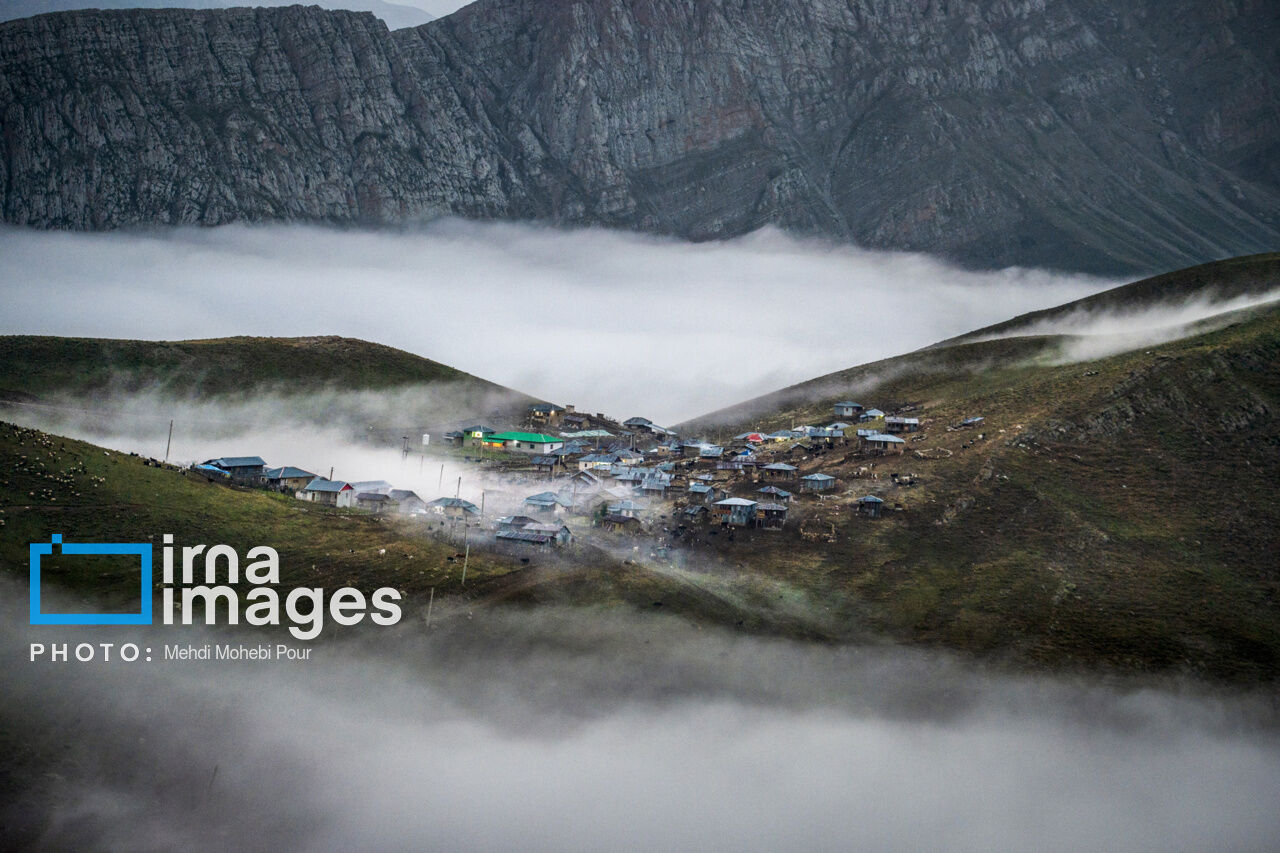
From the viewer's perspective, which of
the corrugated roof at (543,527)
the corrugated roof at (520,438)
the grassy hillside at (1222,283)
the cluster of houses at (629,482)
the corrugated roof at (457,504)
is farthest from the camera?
the grassy hillside at (1222,283)

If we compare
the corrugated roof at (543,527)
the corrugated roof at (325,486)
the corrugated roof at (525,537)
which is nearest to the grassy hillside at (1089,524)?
the corrugated roof at (543,527)

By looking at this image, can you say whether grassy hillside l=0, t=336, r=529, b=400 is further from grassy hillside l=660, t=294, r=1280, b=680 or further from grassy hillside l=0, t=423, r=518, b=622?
grassy hillside l=660, t=294, r=1280, b=680

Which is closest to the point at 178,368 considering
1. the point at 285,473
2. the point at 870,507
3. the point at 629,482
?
the point at 285,473

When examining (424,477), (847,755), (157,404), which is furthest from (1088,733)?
(157,404)

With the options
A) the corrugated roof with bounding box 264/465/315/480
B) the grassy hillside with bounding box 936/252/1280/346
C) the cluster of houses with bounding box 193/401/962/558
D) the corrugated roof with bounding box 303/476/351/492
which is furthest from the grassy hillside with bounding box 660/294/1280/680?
the corrugated roof with bounding box 264/465/315/480

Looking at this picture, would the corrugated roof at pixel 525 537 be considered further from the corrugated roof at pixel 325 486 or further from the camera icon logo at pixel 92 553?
the camera icon logo at pixel 92 553

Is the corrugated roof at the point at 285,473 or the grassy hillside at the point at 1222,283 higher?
the grassy hillside at the point at 1222,283
